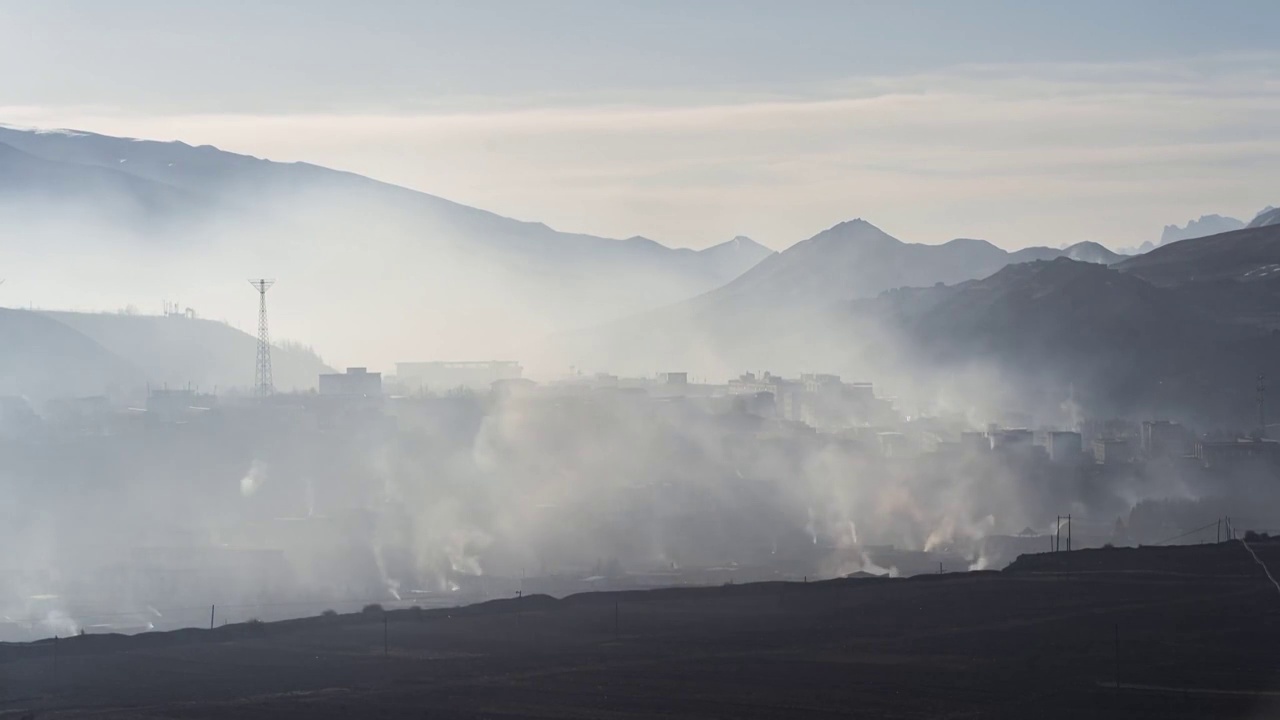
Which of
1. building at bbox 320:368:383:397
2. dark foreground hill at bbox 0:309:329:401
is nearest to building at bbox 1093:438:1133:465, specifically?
building at bbox 320:368:383:397

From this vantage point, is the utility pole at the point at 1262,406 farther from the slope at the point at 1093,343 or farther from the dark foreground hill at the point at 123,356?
the dark foreground hill at the point at 123,356

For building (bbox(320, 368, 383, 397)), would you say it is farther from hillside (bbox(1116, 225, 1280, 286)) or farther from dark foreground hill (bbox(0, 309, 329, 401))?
hillside (bbox(1116, 225, 1280, 286))

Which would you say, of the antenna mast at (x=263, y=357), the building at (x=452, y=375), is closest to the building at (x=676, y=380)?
the building at (x=452, y=375)

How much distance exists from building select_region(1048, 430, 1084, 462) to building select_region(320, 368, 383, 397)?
39884 mm

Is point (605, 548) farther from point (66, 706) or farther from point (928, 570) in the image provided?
point (66, 706)

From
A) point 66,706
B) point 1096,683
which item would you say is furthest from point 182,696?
point 1096,683

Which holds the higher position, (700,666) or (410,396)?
(410,396)

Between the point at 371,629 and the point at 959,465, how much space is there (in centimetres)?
5566

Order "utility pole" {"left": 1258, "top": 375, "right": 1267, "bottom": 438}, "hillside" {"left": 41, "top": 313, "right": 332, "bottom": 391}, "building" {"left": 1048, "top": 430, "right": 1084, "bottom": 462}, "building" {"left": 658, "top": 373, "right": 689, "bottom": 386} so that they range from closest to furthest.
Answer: "building" {"left": 1048, "top": 430, "right": 1084, "bottom": 462}
"utility pole" {"left": 1258, "top": 375, "right": 1267, "bottom": 438}
"hillside" {"left": 41, "top": 313, "right": 332, "bottom": 391}
"building" {"left": 658, "top": 373, "right": 689, "bottom": 386}

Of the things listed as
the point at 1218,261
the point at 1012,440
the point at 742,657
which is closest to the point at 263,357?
the point at 1012,440

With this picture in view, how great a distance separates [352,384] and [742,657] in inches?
2963

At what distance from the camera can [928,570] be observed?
7250 cm

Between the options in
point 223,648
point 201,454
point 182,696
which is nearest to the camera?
point 182,696

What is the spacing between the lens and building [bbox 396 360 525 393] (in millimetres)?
132000
